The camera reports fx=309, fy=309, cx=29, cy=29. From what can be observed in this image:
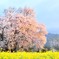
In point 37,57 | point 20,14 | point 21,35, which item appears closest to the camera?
point 37,57

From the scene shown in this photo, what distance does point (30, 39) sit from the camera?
150 feet

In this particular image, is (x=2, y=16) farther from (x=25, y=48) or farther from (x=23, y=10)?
(x=25, y=48)

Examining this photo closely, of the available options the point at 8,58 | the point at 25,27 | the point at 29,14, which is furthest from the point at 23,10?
the point at 8,58

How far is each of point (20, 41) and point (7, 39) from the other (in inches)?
75.9

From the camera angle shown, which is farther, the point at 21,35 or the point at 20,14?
the point at 20,14

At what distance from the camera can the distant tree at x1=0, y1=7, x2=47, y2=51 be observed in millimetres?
44375

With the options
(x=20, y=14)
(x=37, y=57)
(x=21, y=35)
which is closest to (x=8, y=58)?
(x=37, y=57)

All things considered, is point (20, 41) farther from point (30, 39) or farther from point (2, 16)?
point (2, 16)

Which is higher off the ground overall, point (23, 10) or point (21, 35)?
point (23, 10)

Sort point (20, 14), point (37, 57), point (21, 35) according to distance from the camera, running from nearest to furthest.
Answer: point (37, 57)
point (21, 35)
point (20, 14)

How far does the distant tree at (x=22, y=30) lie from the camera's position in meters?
44.4

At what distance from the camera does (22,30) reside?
4438 cm

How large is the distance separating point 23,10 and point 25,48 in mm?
6724

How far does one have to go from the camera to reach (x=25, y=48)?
149ft
